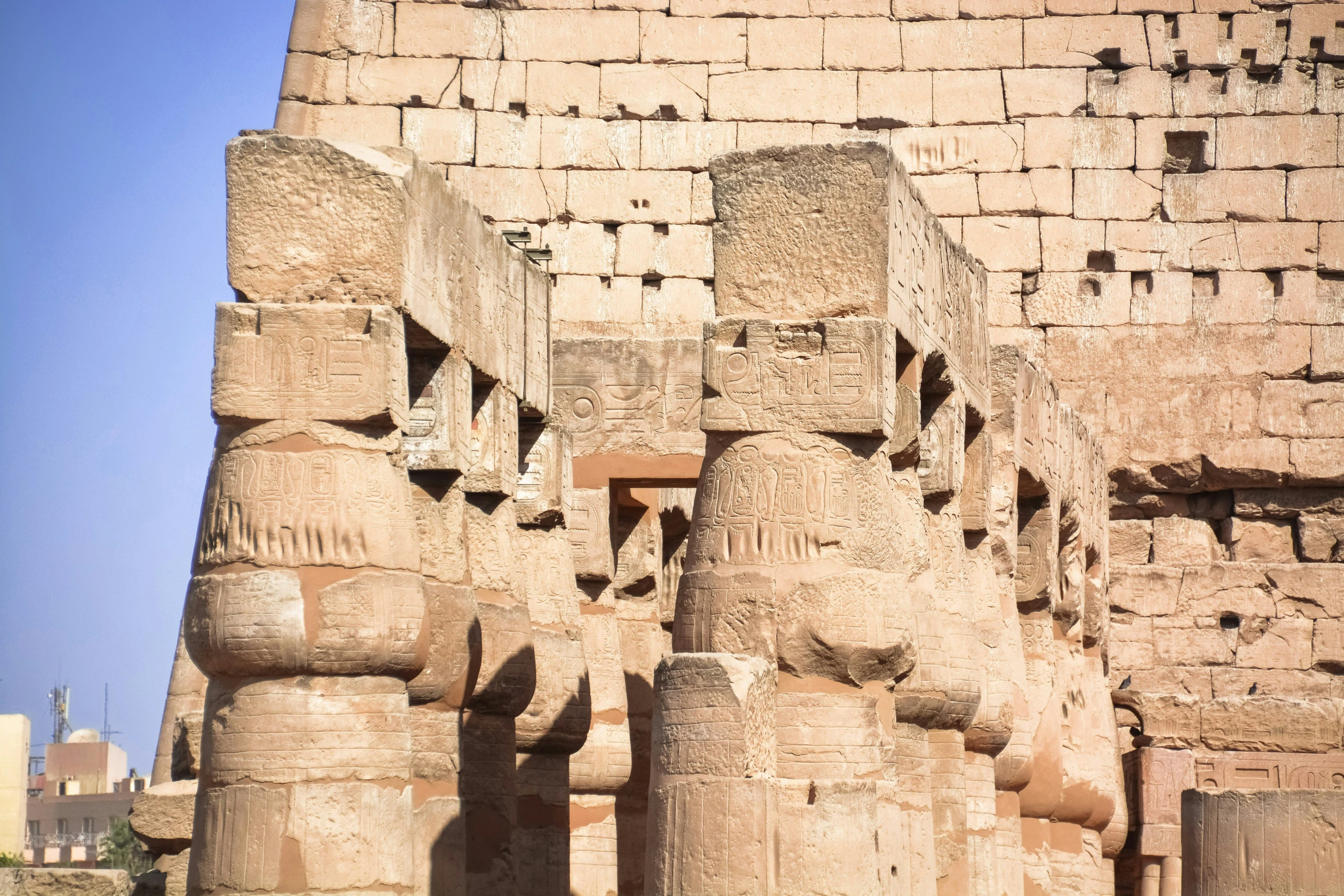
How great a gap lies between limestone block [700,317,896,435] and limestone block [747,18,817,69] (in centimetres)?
1212

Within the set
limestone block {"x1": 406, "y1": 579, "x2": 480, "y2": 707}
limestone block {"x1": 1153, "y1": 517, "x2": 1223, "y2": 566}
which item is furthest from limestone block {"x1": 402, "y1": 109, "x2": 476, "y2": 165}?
limestone block {"x1": 406, "y1": 579, "x2": 480, "y2": 707}

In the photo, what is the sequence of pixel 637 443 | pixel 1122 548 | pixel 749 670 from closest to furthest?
pixel 749 670 < pixel 637 443 < pixel 1122 548

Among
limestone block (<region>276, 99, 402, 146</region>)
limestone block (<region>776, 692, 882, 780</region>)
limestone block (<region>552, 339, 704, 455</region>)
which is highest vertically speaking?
limestone block (<region>276, 99, 402, 146</region>)

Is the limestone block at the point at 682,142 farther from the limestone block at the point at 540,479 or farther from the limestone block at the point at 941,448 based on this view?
the limestone block at the point at 941,448

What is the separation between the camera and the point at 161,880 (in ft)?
40.2

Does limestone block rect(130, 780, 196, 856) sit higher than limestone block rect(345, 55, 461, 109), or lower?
lower

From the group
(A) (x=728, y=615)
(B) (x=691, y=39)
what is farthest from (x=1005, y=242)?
(A) (x=728, y=615)

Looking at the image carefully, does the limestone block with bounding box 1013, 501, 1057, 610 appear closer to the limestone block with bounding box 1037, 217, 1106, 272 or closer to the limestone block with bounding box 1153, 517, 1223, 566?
the limestone block with bounding box 1153, 517, 1223, 566

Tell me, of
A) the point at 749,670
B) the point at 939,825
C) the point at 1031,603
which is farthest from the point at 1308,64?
the point at 749,670

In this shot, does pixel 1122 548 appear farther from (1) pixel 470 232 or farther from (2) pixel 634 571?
(1) pixel 470 232

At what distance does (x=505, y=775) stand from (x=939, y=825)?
8.12ft

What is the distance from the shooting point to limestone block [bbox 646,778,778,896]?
877 centimetres

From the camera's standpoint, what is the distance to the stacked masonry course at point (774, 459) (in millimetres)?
9539

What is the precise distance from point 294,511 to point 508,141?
40.6 ft
